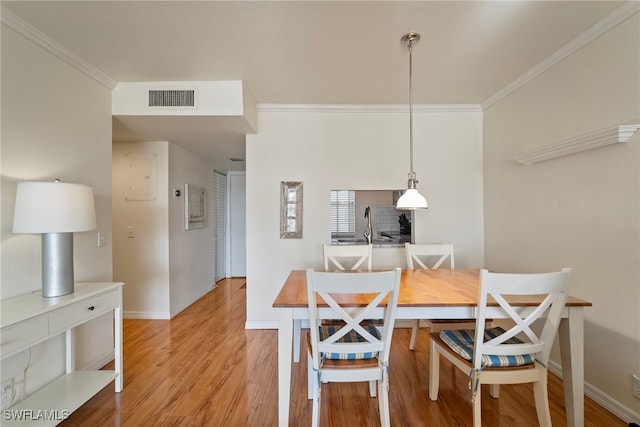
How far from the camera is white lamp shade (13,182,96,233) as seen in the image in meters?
1.50

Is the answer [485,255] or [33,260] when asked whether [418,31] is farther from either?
[33,260]

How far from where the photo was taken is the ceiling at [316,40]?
1.59 metres

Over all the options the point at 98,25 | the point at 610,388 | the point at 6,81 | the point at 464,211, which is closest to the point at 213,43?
the point at 98,25

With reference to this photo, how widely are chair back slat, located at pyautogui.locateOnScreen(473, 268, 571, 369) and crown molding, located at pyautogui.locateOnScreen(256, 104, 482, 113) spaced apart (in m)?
2.22

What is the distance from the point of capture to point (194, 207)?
3.97 m

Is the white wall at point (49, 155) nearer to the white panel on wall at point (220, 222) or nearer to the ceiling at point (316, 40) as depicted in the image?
the ceiling at point (316, 40)

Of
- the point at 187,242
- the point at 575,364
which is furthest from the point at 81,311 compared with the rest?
the point at 575,364

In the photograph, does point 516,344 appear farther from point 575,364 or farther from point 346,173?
point 346,173

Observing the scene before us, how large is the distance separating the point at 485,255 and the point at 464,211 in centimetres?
54

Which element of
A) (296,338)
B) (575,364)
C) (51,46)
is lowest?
(296,338)

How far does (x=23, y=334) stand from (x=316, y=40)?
2.32 meters

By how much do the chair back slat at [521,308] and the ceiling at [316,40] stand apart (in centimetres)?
153

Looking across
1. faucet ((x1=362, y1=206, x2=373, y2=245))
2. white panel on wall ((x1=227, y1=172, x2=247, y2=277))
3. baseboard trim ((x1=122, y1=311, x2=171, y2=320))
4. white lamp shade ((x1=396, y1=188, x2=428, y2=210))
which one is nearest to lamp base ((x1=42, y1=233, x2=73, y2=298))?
baseboard trim ((x1=122, y1=311, x2=171, y2=320))

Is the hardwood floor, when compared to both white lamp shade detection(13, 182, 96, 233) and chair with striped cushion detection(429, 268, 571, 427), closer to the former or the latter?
chair with striped cushion detection(429, 268, 571, 427)
